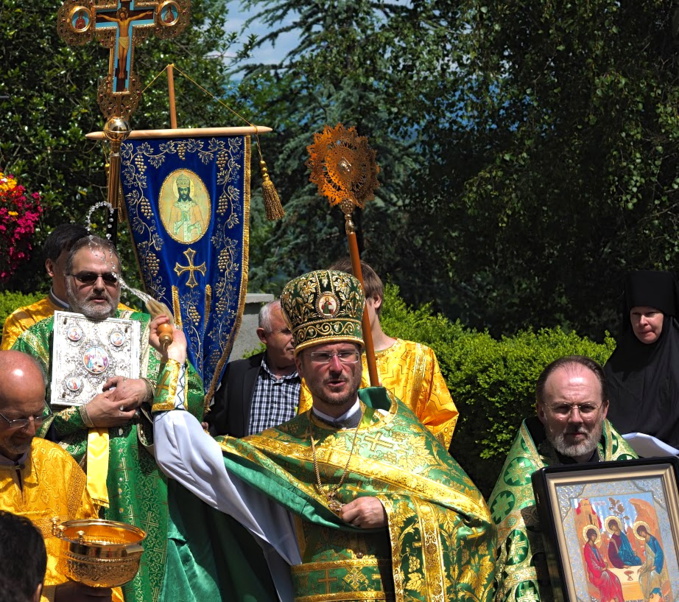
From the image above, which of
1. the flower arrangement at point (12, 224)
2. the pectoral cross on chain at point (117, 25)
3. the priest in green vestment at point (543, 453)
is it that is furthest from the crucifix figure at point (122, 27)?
the flower arrangement at point (12, 224)

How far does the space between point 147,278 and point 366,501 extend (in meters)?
2.64

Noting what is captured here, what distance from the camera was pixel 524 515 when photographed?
17.1 ft

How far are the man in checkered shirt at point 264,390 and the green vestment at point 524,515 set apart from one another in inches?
73.5

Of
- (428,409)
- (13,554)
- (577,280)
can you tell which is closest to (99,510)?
(428,409)

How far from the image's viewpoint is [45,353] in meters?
6.17

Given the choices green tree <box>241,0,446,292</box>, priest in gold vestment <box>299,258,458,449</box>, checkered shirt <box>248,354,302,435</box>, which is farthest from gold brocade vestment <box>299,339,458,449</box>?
green tree <box>241,0,446,292</box>

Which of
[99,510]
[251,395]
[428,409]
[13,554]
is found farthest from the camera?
[251,395]

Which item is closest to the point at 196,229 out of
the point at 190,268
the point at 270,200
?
the point at 190,268

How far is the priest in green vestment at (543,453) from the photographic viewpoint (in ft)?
16.7

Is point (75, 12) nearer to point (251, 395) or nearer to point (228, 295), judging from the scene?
point (228, 295)

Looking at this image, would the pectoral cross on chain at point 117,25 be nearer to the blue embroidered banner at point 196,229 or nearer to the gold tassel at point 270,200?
the blue embroidered banner at point 196,229

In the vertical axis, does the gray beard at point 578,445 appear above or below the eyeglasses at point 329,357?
below

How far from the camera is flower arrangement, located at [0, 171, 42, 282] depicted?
10.7 meters

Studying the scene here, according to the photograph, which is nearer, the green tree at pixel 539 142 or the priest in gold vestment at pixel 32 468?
the priest in gold vestment at pixel 32 468
